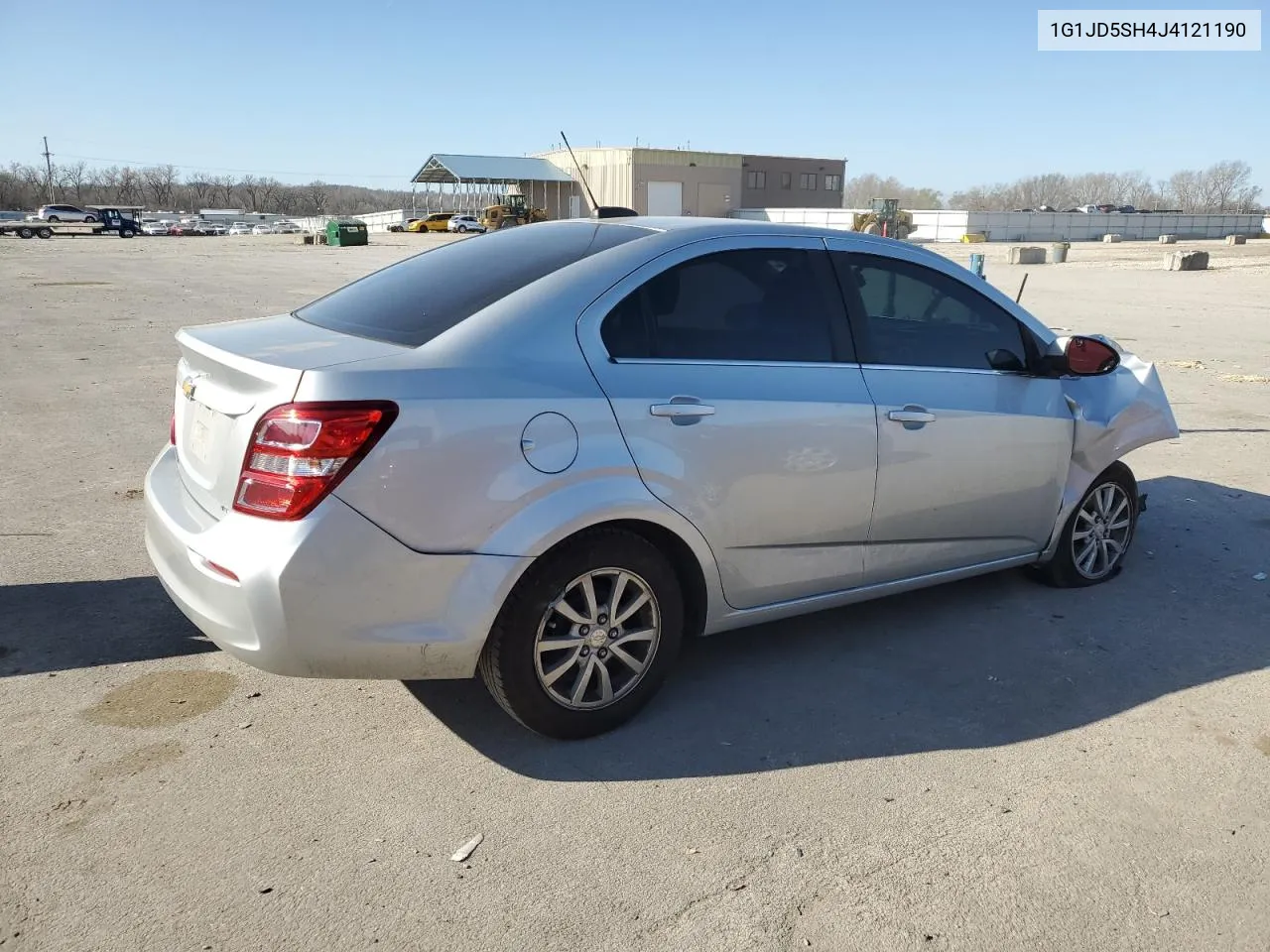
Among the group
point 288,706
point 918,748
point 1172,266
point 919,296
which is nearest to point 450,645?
point 288,706

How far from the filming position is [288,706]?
3662 millimetres

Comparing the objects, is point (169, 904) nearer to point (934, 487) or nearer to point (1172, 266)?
point (934, 487)

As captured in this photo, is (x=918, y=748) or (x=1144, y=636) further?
(x=1144, y=636)

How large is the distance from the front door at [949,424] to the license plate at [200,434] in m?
2.41

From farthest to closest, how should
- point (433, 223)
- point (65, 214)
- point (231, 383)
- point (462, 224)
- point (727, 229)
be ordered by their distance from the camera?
point (433, 223)
point (65, 214)
point (462, 224)
point (727, 229)
point (231, 383)

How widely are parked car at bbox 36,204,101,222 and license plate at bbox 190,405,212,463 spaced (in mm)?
82466

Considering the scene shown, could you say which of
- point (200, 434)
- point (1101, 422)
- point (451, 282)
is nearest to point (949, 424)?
point (1101, 422)

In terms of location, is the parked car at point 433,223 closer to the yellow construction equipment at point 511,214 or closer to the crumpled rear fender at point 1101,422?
the yellow construction equipment at point 511,214

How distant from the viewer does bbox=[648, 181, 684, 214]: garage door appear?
8400 cm

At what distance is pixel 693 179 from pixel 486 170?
60.3 ft

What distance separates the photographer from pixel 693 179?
87.8 metres

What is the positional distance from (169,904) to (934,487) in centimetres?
307

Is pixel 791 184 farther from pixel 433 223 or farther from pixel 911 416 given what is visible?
pixel 911 416

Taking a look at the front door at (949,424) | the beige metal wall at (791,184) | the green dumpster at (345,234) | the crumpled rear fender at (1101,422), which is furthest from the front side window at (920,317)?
the beige metal wall at (791,184)
